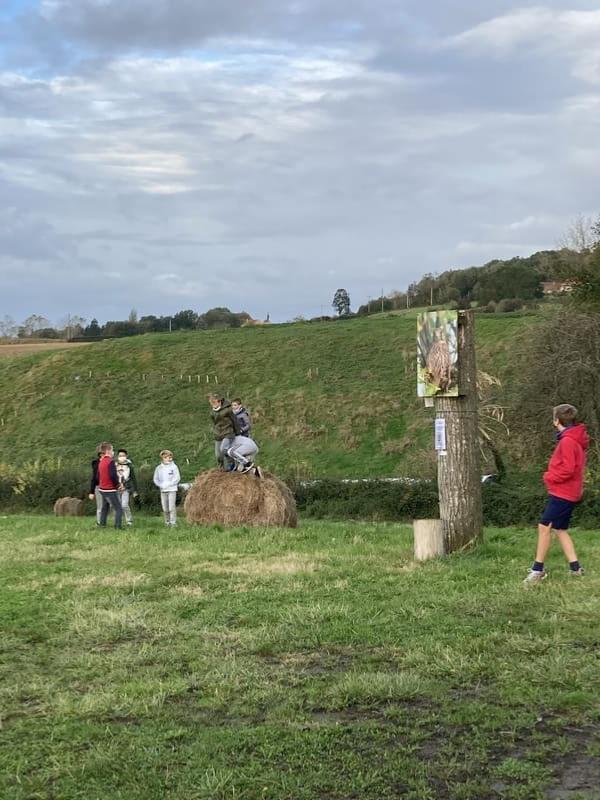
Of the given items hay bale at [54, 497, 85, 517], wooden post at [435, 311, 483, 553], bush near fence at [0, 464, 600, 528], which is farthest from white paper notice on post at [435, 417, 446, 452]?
hay bale at [54, 497, 85, 517]

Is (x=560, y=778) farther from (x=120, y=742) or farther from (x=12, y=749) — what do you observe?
(x=12, y=749)

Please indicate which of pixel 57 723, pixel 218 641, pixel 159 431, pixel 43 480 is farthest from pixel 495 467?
pixel 57 723

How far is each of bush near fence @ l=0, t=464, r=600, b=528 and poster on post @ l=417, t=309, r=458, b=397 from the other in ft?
39.6

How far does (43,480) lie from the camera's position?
33.8 metres

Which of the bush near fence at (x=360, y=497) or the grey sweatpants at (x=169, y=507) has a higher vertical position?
the grey sweatpants at (x=169, y=507)

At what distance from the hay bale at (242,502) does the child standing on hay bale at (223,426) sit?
432mm

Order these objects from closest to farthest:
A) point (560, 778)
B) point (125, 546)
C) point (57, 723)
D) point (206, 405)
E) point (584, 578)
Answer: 1. point (560, 778)
2. point (57, 723)
3. point (584, 578)
4. point (125, 546)
5. point (206, 405)

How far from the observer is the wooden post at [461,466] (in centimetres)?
1145

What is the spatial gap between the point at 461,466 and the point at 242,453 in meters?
7.06

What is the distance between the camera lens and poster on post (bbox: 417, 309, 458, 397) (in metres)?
11.5

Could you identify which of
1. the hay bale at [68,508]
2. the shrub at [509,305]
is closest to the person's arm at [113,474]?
the hay bale at [68,508]

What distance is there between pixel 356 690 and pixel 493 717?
97 centimetres

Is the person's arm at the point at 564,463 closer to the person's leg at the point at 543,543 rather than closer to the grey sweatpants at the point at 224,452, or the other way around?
the person's leg at the point at 543,543

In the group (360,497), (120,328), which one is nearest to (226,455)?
(360,497)
